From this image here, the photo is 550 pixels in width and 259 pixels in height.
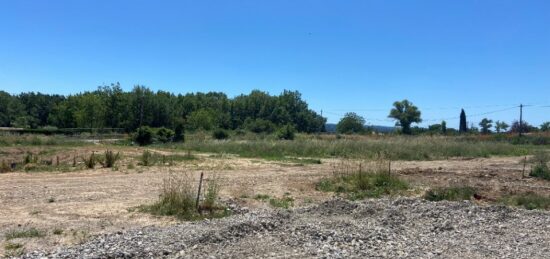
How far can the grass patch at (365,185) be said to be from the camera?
49.0ft

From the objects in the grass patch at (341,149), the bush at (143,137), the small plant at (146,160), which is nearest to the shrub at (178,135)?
the bush at (143,137)

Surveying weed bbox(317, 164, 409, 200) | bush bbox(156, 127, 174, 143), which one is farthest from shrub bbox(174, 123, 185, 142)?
weed bbox(317, 164, 409, 200)

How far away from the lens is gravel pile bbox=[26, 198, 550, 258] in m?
7.87

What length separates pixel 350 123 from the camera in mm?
113625

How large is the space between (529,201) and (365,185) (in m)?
4.31

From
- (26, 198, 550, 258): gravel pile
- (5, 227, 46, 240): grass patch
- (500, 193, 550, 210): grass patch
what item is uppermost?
(500, 193, 550, 210): grass patch

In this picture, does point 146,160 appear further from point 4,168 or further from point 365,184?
point 365,184

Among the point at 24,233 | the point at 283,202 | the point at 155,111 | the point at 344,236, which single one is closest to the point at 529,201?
the point at 283,202

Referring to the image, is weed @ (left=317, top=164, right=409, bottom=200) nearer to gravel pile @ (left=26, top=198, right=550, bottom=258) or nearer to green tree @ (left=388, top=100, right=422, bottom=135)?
gravel pile @ (left=26, top=198, right=550, bottom=258)

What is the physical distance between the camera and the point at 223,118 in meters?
117

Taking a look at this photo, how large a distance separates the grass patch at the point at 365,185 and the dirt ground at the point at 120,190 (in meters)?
0.57

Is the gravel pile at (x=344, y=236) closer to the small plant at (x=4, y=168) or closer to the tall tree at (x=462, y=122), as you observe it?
the small plant at (x=4, y=168)

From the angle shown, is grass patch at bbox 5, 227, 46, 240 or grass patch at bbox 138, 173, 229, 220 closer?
grass patch at bbox 5, 227, 46, 240

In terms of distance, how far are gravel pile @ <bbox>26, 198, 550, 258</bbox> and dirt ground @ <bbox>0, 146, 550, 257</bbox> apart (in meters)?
1.35
